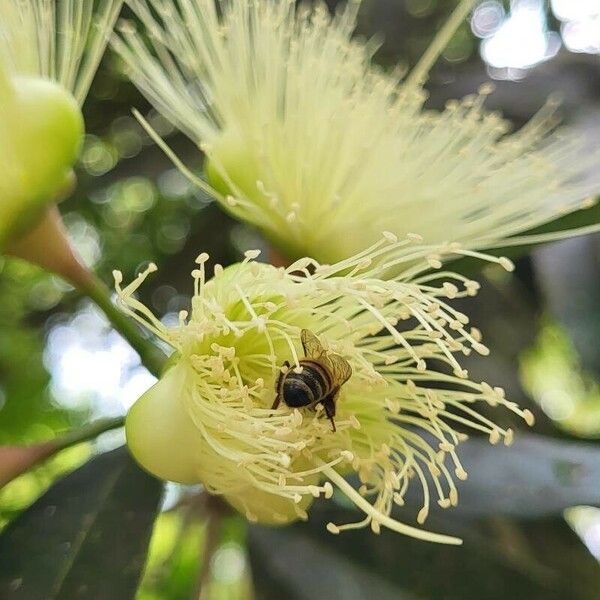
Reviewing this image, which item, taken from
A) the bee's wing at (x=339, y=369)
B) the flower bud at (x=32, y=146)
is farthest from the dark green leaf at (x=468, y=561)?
the flower bud at (x=32, y=146)

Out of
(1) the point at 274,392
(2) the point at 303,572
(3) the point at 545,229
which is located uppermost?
(3) the point at 545,229

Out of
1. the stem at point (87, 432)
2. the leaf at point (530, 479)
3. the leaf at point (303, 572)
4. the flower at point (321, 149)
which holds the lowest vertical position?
the leaf at point (303, 572)

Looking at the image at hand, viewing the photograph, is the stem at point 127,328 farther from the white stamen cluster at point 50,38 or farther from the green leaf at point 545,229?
the green leaf at point 545,229

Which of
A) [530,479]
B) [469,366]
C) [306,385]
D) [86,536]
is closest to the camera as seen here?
[306,385]

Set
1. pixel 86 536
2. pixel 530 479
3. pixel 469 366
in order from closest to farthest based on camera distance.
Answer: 1. pixel 86 536
2. pixel 530 479
3. pixel 469 366

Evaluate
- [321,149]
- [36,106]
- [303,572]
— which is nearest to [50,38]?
[36,106]

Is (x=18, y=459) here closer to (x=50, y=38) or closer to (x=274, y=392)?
(x=274, y=392)
